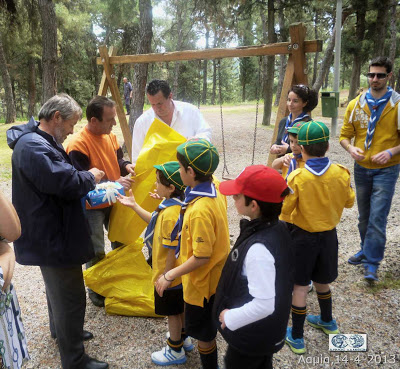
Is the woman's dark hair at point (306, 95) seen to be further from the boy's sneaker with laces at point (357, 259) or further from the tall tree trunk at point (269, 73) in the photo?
the tall tree trunk at point (269, 73)

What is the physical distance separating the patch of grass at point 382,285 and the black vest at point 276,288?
208cm

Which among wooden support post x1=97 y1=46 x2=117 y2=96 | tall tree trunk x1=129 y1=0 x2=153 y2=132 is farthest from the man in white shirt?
tall tree trunk x1=129 y1=0 x2=153 y2=132

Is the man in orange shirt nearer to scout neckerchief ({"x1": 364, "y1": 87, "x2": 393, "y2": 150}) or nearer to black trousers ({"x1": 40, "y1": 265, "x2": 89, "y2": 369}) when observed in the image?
black trousers ({"x1": 40, "y1": 265, "x2": 89, "y2": 369})

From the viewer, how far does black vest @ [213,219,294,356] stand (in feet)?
4.90

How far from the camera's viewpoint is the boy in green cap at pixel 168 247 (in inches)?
83.0

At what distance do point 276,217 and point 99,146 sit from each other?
1900mm

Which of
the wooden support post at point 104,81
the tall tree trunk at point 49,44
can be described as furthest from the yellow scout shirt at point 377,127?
the tall tree trunk at point 49,44

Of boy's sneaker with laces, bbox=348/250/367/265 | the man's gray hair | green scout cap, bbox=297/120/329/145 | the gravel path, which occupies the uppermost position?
the man's gray hair

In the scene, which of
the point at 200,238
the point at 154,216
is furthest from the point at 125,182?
the point at 200,238

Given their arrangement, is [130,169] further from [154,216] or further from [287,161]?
[287,161]

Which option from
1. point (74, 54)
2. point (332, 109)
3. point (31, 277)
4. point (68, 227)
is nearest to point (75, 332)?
point (68, 227)

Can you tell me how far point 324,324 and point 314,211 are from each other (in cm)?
101

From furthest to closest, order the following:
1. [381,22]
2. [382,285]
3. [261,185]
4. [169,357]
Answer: [381,22] → [382,285] → [169,357] → [261,185]

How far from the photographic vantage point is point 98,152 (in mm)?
Result: 2932
